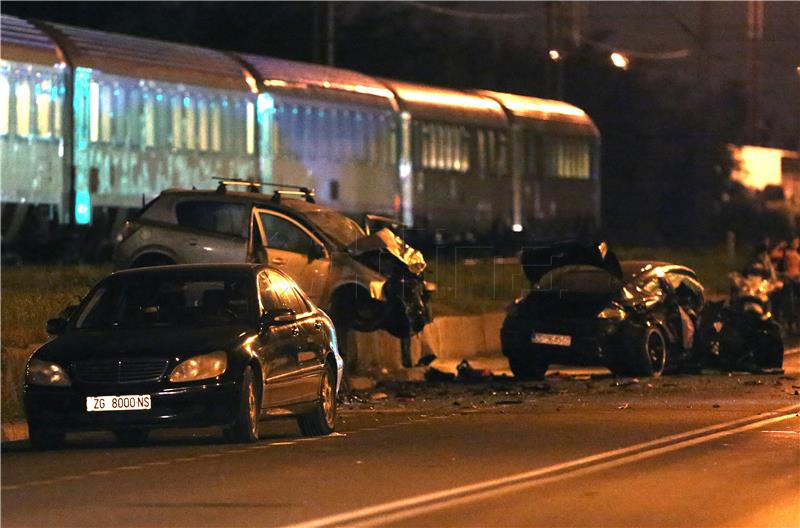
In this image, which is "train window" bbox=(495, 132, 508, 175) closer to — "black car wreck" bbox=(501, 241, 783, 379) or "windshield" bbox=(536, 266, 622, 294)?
"black car wreck" bbox=(501, 241, 783, 379)

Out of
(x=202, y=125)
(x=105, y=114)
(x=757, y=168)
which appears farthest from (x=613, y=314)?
(x=757, y=168)

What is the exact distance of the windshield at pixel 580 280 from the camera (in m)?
20.9

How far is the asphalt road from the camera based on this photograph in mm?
9430

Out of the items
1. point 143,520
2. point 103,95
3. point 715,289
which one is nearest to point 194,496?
point 143,520

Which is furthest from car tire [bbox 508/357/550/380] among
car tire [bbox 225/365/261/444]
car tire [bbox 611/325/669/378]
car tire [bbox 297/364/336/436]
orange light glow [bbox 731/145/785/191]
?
orange light glow [bbox 731/145/785/191]

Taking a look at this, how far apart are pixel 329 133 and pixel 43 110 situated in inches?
365

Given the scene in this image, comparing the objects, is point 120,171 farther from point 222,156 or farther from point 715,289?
point 715,289

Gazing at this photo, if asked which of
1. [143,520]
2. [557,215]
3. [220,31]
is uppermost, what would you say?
[220,31]

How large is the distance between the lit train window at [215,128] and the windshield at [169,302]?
56.5ft

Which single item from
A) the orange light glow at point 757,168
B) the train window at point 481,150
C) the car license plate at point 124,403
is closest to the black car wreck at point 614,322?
the car license plate at point 124,403

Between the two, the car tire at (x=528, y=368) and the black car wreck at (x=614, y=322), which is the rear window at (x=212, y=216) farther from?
the car tire at (x=528, y=368)

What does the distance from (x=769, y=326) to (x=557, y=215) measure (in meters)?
22.9

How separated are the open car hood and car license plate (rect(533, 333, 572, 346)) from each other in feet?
3.23

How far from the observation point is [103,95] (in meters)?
28.3
